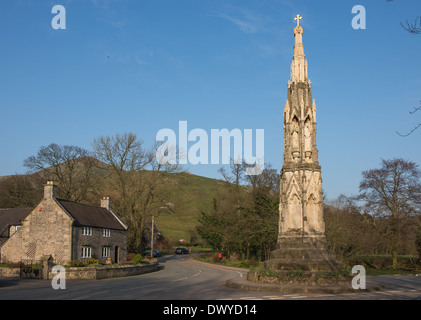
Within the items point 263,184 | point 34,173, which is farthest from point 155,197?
point 34,173

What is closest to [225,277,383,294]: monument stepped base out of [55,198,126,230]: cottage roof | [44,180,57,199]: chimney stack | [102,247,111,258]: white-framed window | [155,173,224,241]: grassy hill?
[55,198,126,230]: cottage roof

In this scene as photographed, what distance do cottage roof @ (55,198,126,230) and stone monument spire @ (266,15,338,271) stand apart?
850 inches

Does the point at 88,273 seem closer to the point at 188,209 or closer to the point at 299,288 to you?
the point at 299,288

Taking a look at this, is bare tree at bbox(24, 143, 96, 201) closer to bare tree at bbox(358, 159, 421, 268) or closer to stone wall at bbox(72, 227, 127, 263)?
stone wall at bbox(72, 227, 127, 263)

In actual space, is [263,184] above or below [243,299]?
above

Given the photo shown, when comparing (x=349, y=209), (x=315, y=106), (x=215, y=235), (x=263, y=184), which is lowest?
(x=215, y=235)

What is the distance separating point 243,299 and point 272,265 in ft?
22.2

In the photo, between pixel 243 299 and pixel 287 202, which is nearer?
pixel 243 299

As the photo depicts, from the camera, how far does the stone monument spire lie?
22.0 metres

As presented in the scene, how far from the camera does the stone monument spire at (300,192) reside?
866 inches
